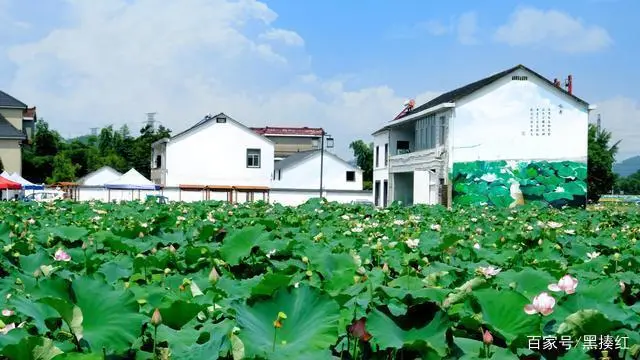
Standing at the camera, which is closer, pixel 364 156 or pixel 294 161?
pixel 294 161

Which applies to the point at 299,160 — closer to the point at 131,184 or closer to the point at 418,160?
the point at 418,160

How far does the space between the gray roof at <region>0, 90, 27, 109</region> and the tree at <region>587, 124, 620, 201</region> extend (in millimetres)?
47054

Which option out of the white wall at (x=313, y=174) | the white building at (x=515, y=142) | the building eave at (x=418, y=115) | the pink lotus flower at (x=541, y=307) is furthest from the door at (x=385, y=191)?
the pink lotus flower at (x=541, y=307)

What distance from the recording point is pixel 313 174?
166 ft

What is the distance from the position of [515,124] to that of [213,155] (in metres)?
22.0

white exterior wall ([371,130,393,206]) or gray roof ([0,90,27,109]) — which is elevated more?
gray roof ([0,90,27,109])

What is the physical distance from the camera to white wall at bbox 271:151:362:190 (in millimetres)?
50094

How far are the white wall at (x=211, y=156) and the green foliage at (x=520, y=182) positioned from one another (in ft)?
63.0

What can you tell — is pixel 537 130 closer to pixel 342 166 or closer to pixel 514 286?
pixel 342 166

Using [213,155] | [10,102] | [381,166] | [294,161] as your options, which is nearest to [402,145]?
[381,166]

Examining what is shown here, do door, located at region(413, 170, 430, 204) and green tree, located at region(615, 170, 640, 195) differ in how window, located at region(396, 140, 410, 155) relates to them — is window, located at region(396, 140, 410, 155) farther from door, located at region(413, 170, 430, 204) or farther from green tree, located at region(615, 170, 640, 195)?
green tree, located at region(615, 170, 640, 195)

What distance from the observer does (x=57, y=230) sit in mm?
4859

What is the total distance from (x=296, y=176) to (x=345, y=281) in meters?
47.5

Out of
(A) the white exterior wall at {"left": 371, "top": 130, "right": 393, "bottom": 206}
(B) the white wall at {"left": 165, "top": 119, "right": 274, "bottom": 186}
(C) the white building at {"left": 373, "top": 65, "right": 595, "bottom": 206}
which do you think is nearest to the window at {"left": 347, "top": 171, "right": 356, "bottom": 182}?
(A) the white exterior wall at {"left": 371, "top": 130, "right": 393, "bottom": 206}
